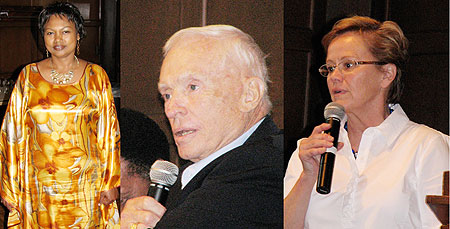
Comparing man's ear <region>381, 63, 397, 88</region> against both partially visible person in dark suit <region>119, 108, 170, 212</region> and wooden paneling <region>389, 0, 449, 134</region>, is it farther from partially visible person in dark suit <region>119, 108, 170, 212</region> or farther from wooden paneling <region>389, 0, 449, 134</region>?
partially visible person in dark suit <region>119, 108, 170, 212</region>

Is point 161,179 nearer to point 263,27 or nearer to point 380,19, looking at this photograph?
point 263,27

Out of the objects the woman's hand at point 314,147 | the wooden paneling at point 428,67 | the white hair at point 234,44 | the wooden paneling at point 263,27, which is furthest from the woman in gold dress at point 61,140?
the wooden paneling at point 428,67

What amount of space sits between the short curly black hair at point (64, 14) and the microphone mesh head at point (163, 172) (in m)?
0.35

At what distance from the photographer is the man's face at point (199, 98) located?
3.26ft

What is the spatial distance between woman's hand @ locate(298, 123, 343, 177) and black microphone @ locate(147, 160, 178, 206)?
304mm

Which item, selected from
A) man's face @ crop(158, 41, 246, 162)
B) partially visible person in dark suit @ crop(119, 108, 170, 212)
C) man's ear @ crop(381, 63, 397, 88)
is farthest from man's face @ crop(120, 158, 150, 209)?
man's ear @ crop(381, 63, 397, 88)

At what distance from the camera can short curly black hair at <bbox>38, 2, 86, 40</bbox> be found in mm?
1076

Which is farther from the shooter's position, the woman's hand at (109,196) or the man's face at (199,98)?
the woman's hand at (109,196)

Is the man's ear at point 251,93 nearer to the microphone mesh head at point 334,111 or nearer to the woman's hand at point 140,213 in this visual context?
the microphone mesh head at point 334,111

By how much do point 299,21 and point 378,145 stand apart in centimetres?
38

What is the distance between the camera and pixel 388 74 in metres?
1.11

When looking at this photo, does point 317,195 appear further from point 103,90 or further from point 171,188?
point 103,90

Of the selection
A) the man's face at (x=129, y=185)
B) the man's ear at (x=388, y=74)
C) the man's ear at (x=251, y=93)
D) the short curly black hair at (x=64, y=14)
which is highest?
the short curly black hair at (x=64, y=14)

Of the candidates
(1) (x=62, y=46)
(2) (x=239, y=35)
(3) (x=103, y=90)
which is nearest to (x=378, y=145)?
(2) (x=239, y=35)
